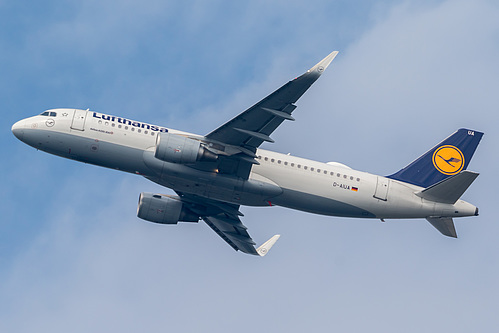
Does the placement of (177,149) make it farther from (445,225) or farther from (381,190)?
(445,225)

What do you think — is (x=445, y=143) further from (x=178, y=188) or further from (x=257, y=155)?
(x=178, y=188)

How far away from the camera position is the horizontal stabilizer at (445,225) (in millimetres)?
56000

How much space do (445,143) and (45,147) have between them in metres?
32.3

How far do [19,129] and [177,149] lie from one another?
12981 mm

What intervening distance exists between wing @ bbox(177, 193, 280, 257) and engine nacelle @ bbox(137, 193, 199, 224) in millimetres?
911

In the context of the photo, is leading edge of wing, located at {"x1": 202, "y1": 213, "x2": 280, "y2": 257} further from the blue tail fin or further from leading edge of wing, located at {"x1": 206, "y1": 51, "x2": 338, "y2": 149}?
the blue tail fin

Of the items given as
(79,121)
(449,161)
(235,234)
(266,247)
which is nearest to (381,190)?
(449,161)

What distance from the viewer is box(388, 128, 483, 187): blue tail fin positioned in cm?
5775

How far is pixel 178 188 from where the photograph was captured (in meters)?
54.6

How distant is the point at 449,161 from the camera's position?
58.3 meters

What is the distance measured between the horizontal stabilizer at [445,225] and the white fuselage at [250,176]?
2.86 ft

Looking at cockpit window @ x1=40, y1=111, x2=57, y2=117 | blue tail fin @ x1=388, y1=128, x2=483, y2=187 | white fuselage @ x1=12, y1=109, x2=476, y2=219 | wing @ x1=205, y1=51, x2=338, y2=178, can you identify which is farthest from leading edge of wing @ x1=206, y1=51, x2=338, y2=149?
blue tail fin @ x1=388, y1=128, x2=483, y2=187

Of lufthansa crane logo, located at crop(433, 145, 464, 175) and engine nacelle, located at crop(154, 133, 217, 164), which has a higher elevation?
lufthansa crane logo, located at crop(433, 145, 464, 175)

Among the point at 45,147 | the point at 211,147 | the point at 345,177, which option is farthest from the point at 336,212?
the point at 45,147
